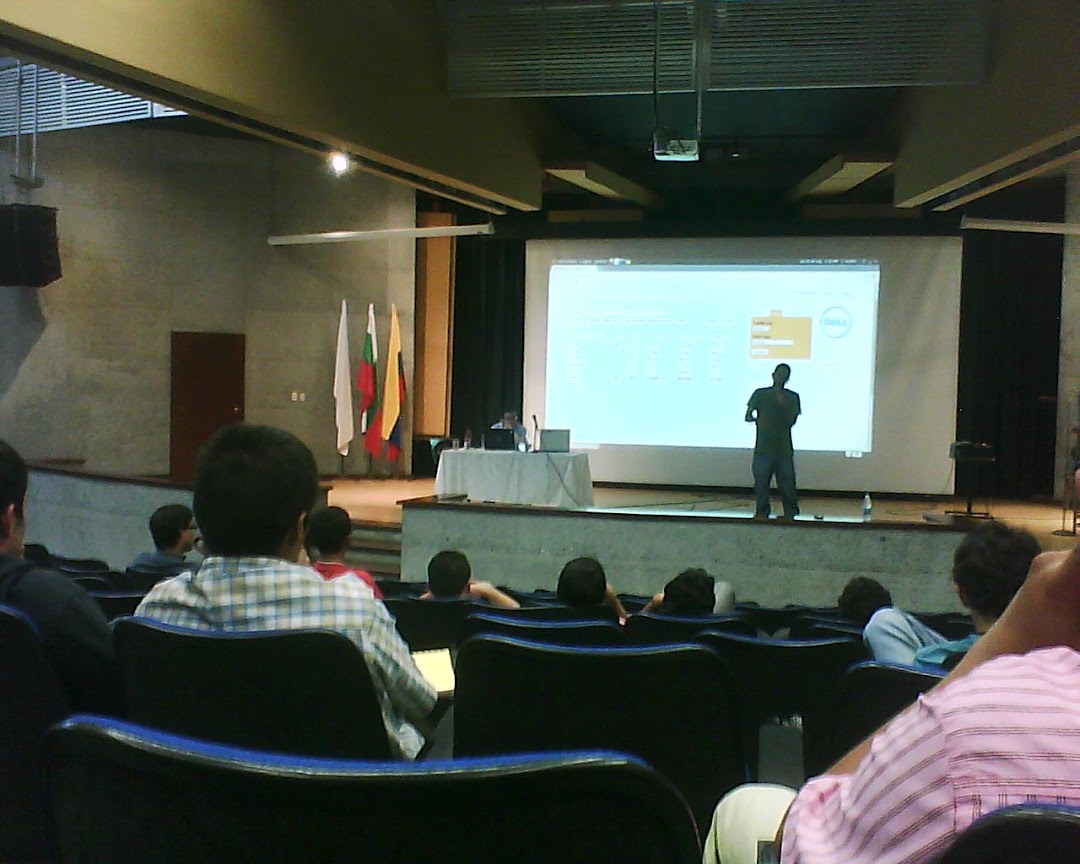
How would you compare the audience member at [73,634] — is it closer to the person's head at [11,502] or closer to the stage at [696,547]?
the person's head at [11,502]

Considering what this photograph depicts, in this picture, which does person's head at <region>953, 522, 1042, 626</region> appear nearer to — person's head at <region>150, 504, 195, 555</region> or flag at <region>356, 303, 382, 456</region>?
person's head at <region>150, 504, 195, 555</region>

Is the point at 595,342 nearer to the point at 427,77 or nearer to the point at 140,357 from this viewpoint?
the point at 427,77

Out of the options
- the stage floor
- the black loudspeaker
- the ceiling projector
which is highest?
the ceiling projector

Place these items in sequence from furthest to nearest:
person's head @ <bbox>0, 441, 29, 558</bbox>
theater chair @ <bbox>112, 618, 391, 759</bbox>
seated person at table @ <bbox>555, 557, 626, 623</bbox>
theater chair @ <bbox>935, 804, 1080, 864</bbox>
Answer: seated person at table @ <bbox>555, 557, 626, 623</bbox>, person's head @ <bbox>0, 441, 29, 558</bbox>, theater chair @ <bbox>112, 618, 391, 759</bbox>, theater chair @ <bbox>935, 804, 1080, 864</bbox>

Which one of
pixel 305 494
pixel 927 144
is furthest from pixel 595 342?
pixel 305 494

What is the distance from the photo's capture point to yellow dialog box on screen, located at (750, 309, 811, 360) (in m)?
9.71

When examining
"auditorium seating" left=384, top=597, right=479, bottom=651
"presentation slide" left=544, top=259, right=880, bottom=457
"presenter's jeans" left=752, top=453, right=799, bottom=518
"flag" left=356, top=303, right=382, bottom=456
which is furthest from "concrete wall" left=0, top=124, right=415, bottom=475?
"auditorium seating" left=384, top=597, right=479, bottom=651

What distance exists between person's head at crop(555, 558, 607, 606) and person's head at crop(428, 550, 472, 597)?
0.64 meters

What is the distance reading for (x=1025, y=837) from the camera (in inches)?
24.8

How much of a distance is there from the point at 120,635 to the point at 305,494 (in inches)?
14.9

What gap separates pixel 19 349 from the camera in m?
9.92

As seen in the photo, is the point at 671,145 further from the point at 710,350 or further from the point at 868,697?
the point at 868,697

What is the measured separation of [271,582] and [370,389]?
9.85 metres

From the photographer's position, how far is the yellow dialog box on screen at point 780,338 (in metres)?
9.71
